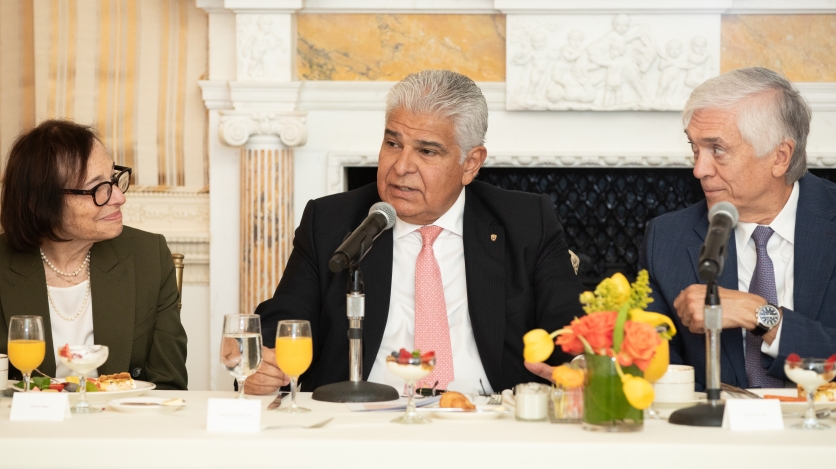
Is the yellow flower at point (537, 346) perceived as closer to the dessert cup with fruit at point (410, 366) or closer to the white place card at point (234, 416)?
the dessert cup with fruit at point (410, 366)

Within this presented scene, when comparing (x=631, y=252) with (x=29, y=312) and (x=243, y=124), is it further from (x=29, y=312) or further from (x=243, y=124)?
(x=29, y=312)

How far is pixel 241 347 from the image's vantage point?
173 cm

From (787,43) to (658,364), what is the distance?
2.80m

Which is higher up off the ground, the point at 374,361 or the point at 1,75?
the point at 1,75

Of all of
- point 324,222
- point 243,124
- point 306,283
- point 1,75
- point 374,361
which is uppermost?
point 1,75

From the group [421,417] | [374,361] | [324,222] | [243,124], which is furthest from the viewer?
[243,124]

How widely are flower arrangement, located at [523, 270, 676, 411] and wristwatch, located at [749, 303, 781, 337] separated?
671 mm

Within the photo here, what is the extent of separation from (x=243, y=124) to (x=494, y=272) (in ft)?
5.94

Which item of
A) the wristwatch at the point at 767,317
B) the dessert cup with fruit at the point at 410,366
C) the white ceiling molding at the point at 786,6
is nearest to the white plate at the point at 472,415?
the dessert cup with fruit at the point at 410,366

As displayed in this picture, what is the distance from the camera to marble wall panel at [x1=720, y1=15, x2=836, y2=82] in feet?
12.7

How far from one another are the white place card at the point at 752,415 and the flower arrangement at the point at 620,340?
14cm

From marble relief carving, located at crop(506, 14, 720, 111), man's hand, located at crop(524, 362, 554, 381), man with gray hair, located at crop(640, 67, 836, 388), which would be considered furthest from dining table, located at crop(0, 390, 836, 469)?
marble relief carving, located at crop(506, 14, 720, 111)

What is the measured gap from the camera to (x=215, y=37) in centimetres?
399

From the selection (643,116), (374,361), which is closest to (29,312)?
(374,361)
